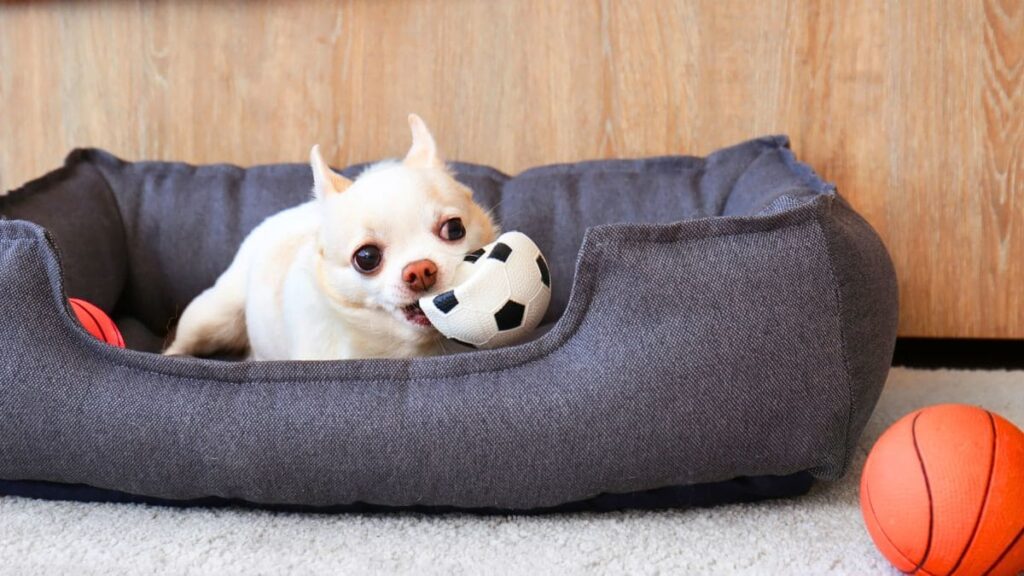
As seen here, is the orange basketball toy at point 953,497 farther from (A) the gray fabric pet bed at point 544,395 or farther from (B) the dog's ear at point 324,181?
(B) the dog's ear at point 324,181

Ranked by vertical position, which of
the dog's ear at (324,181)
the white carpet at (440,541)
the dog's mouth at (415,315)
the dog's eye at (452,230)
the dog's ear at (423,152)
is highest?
the dog's ear at (423,152)

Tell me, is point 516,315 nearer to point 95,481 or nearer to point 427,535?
point 427,535

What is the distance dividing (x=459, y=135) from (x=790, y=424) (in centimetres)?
150

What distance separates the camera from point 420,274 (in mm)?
1693

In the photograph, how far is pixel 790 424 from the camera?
60.8 inches

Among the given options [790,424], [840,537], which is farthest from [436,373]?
[840,537]

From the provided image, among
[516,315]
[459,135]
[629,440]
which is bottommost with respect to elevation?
[629,440]

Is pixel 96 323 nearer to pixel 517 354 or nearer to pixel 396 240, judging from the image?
pixel 396 240

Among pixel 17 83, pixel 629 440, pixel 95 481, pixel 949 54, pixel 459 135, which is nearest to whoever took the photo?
pixel 629 440

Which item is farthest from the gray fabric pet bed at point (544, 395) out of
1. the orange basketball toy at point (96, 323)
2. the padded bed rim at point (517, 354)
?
the orange basketball toy at point (96, 323)

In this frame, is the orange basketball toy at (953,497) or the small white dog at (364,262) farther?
the small white dog at (364,262)

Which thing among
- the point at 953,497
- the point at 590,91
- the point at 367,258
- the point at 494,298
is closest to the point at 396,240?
the point at 367,258

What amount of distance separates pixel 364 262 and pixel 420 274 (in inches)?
5.3

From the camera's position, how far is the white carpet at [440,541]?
4.81ft
